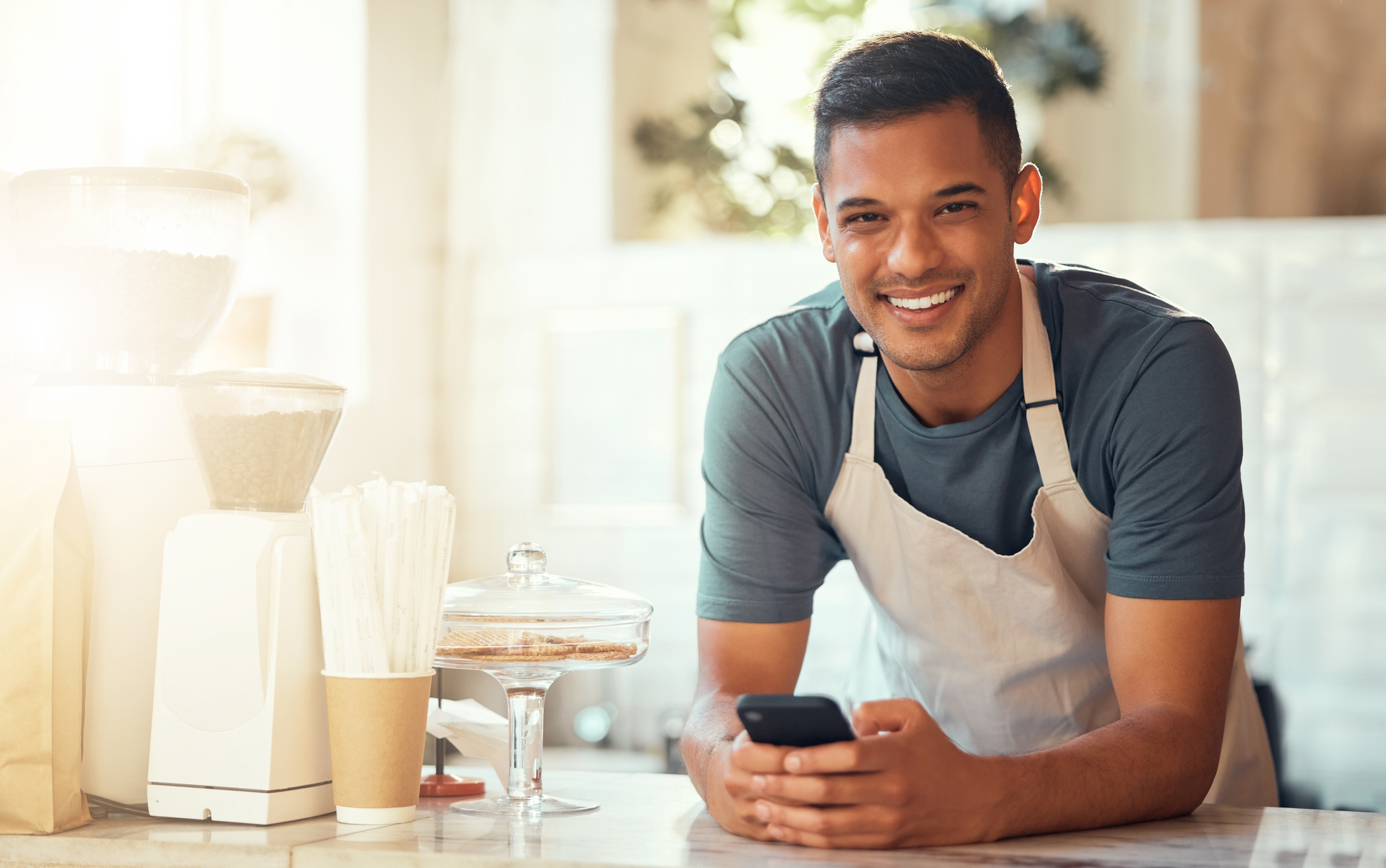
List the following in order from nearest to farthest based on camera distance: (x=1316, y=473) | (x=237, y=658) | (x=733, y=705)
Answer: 1. (x=237, y=658)
2. (x=733, y=705)
3. (x=1316, y=473)

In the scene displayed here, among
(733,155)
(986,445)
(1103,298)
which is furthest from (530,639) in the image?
(733,155)

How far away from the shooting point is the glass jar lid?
1.15 metres

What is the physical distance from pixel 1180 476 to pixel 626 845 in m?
0.66

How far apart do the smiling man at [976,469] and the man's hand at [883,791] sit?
0.39 ft

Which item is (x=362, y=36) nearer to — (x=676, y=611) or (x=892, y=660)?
(x=676, y=611)

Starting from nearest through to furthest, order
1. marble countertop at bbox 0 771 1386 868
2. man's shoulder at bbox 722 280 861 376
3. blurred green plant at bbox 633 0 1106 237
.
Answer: marble countertop at bbox 0 771 1386 868, man's shoulder at bbox 722 280 861 376, blurred green plant at bbox 633 0 1106 237

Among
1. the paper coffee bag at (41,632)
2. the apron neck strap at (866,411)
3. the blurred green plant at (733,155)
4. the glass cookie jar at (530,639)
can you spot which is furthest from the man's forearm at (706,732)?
the blurred green plant at (733,155)

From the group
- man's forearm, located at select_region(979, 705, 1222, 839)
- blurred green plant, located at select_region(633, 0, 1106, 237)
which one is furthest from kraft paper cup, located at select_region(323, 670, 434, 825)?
blurred green plant, located at select_region(633, 0, 1106, 237)

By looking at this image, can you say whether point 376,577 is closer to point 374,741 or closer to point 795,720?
point 374,741

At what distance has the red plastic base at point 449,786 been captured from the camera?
4.23 ft

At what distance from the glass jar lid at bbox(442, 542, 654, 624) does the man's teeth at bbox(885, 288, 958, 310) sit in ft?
1.45

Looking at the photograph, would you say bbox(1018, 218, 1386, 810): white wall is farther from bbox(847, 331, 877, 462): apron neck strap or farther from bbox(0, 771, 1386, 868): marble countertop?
bbox(0, 771, 1386, 868): marble countertop

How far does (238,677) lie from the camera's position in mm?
1117

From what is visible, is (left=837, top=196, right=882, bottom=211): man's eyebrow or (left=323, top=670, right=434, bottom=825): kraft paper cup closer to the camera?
(left=323, top=670, right=434, bottom=825): kraft paper cup
